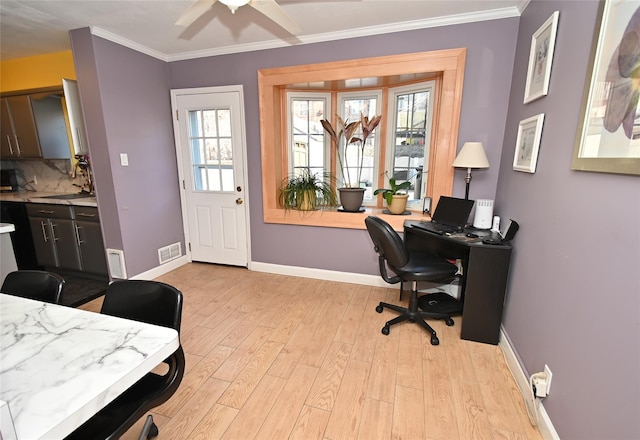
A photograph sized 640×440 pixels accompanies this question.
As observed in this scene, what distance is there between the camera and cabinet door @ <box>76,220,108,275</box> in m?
3.00

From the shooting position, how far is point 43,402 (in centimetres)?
69

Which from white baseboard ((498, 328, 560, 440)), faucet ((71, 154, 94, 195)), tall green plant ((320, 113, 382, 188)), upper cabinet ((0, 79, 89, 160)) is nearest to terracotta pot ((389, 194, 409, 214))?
tall green plant ((320, 113, 382, 188))

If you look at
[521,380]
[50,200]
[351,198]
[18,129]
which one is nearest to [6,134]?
[18,129]

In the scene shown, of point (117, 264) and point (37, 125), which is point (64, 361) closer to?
point (117, 264)

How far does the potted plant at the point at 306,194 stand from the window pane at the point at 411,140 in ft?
2.61

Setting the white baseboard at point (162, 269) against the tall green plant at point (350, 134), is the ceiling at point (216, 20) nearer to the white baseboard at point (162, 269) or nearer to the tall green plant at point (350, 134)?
the tall green plant at point (350, 134)

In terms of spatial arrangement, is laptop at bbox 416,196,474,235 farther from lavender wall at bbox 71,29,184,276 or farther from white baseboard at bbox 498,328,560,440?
lavender wall at bbox 71,29,184,276

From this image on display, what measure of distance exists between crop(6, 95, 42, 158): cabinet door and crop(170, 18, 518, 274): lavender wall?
5.21 feet

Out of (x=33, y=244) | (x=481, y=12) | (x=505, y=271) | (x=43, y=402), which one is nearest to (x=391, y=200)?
(x=505, y=271)

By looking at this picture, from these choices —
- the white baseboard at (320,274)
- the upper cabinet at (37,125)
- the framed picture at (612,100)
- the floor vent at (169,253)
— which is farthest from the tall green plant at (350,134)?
the upper cabinet at (37,125)

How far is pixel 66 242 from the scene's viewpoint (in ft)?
10.3

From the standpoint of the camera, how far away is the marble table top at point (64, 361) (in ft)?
2.18

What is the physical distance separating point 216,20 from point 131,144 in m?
1.50

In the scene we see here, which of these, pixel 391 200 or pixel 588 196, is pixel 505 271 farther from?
pixel 391 200
